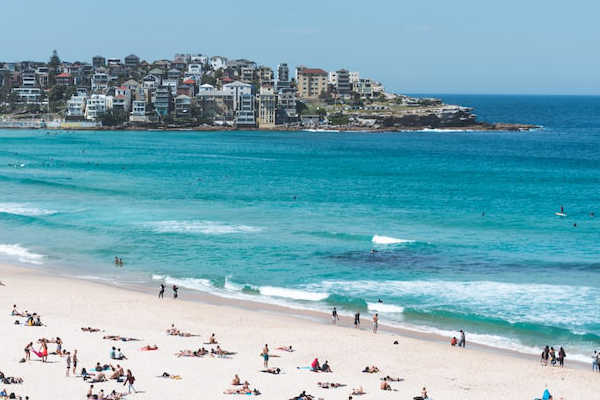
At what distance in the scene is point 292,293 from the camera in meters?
31.9

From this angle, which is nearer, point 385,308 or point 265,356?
point 265,356

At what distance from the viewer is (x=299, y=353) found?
79.7 feet

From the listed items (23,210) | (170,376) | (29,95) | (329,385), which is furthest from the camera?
(29,95)

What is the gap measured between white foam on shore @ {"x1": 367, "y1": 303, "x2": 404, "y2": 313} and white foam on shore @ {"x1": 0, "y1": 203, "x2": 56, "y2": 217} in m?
28.0

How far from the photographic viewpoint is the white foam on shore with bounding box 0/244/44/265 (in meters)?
37.9

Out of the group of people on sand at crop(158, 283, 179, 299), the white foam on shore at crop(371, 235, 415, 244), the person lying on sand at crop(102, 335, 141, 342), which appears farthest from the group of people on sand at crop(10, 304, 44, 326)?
the white foam on shore at crop(371, 235, 415, 244)

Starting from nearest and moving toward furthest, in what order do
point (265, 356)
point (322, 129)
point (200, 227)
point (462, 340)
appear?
1. point (265, 356)
2. point (462, 340)
3. point (200, 227)
4. point (322, 129)

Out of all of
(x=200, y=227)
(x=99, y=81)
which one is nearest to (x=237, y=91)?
(x=99, y=81)

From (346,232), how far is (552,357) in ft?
67.9

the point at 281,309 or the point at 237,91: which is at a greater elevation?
the point at 237,91

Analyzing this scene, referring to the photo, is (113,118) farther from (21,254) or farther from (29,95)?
(21,254)

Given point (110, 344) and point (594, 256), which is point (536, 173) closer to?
point (594, 256)

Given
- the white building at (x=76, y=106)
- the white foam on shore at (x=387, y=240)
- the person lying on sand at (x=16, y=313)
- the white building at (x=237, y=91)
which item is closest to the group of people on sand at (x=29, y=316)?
the person lying on sand at (x=16, y=313)

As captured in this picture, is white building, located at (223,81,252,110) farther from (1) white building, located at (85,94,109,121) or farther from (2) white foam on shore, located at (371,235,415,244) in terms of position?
(2) white foam on shore, located at (371,235,415,244)
